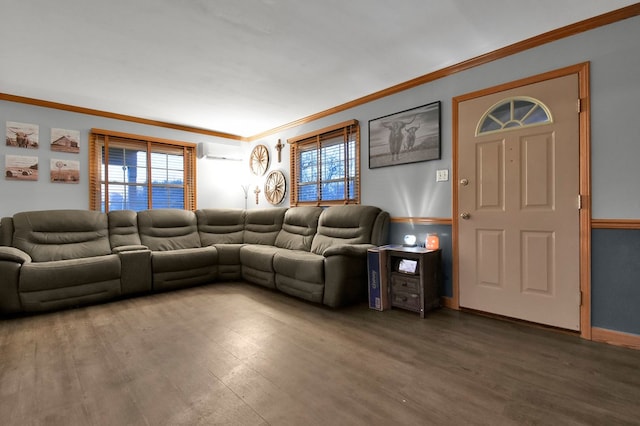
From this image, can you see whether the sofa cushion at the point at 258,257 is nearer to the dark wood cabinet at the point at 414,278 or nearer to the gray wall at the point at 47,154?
the dark wood cabinet at the point at 414,278

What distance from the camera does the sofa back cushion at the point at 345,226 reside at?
11.8 ft

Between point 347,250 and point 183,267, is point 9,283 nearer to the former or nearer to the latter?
point 183,267

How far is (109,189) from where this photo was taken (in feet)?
15.3

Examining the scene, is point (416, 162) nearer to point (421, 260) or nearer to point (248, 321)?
point (421, 260)

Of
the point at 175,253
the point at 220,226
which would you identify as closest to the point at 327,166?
the point at 220,226

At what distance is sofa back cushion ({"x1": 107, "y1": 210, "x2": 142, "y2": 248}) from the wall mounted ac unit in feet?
5.12

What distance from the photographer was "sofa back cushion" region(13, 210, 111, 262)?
358 cm

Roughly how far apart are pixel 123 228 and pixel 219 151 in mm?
1991

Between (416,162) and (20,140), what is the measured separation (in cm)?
479

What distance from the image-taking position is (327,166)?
4.57 m

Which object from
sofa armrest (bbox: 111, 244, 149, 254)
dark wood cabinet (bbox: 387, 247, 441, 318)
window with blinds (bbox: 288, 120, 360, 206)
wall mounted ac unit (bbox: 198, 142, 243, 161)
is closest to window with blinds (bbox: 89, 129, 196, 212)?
wall mounted ac unit (bbox: 198, 142, 243, 161)

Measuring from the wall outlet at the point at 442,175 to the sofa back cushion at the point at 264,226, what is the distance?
2.40 meters

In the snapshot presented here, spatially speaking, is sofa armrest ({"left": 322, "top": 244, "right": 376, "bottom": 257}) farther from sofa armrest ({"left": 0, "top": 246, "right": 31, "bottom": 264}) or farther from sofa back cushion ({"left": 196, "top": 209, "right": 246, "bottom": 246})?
sofa armrest ({"left": 0, "top": 246, "right": 31, "bottom": 264})

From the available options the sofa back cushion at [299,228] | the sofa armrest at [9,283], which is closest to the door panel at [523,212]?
the sofa back cushion at [299,228]
